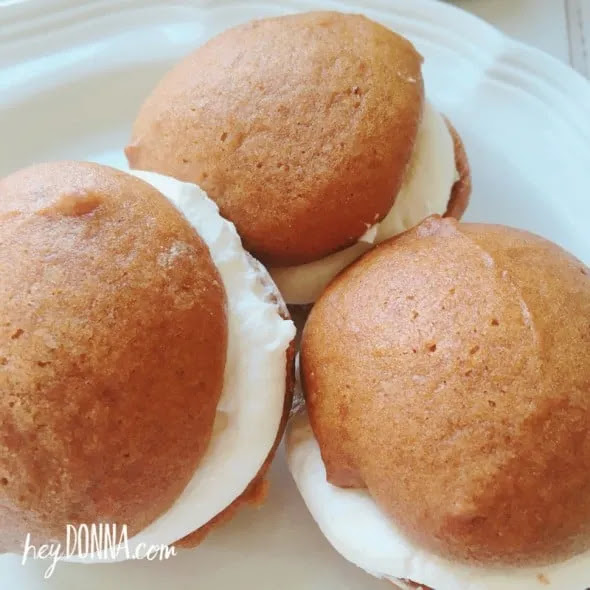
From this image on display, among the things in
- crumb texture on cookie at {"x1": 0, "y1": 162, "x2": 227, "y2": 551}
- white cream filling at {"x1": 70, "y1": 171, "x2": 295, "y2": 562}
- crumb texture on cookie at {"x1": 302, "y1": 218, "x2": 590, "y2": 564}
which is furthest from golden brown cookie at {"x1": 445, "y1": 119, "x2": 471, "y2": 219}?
crumb texture on cookie at {"x1": 0, "y1": 162, "x2": 227, "y2": 551}

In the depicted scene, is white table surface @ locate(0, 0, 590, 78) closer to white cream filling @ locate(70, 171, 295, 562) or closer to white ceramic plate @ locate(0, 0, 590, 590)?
white ceramic plate @ locate(0, 0, 590, 590)

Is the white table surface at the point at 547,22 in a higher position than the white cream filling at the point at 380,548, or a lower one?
higher

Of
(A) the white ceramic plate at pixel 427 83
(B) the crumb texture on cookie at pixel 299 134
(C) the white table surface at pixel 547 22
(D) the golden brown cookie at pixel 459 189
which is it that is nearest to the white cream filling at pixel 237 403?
(B) the crumb texture on cookie at pixel 299 134

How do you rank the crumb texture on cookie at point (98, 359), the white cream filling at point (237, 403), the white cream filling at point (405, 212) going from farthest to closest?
the white cream filling at point (405, 212), the white cream filling at point (237, 403), the crumb texture on cookie at point (98, 359)

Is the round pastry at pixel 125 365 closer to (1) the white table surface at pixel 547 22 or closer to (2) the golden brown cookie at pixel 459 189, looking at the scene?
(2) the golden brown cookie at pixel 459 189

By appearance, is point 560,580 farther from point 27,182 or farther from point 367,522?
point 27,182

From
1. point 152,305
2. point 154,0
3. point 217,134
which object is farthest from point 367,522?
point 154,0
